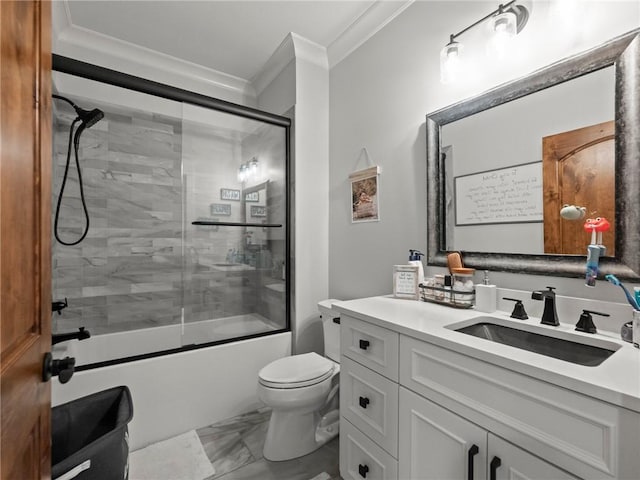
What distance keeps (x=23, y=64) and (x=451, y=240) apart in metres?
1.59

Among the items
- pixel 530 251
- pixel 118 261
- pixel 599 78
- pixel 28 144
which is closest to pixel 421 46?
pixel 599 78

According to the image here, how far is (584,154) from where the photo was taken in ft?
3.61

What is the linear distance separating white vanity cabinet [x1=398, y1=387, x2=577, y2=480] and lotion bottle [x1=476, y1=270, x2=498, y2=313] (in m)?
0.51

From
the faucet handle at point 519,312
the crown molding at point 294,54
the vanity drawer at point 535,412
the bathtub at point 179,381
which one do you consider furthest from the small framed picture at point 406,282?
the crown molding at point 294,54

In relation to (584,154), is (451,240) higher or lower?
lower

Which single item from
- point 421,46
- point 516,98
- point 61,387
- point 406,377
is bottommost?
point 61,387

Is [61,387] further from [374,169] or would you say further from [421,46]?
[421,46]

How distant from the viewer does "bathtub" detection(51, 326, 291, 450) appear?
1689 mm

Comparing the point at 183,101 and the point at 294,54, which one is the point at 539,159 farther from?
the point at 183,101

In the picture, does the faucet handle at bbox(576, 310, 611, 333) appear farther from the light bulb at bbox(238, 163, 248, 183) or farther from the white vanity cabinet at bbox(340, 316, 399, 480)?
the light bulb at bbox(238, 163, 248, 183)

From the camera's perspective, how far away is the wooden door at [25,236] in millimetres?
501

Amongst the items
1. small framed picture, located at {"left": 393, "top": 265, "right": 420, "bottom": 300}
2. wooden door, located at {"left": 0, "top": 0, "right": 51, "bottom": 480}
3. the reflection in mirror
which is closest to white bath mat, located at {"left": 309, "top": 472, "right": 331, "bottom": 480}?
small framed picture, located at {"left": 393, "top": 265, "right": 420, "bottom": 300}

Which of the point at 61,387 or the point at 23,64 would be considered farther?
the point at 61,387

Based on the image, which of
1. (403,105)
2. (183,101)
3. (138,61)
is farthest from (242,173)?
(403,105)
